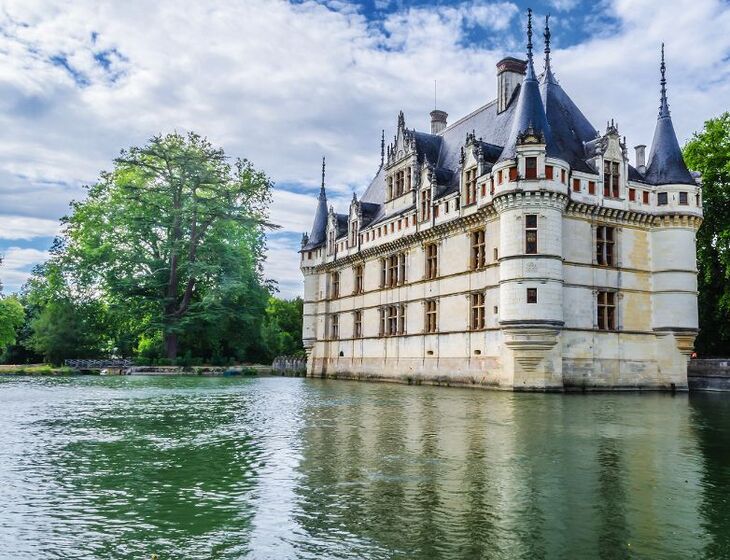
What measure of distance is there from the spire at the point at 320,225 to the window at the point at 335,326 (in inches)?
239

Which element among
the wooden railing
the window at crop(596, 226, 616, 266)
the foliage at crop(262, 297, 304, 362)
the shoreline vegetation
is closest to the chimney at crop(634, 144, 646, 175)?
the window at crop(596, 226, 616, 266)

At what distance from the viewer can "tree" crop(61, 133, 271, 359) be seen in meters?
47.3

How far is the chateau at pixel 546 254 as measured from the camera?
1166 inches

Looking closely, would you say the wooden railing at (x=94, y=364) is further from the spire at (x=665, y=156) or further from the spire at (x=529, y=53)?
the spire at (x=665, y=156)

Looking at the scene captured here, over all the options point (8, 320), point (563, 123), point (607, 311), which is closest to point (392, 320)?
point (607, 311)

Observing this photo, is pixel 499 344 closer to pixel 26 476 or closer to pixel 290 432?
pixel 290 432

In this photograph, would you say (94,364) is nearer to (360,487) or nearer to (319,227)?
(319,227)

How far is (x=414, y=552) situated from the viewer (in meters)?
6.13

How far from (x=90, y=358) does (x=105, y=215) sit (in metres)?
11.2

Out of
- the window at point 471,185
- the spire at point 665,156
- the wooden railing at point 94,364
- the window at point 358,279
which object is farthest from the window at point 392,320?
the wooden railing at point 94,364

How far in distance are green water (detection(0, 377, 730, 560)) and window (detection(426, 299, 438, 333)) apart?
790 inches

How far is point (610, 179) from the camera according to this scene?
106 feet

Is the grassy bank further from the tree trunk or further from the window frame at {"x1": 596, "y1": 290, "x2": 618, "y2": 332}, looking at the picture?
the window frame at {"x1": 596, "y1": 290, "x2": 618, "y2": 332}

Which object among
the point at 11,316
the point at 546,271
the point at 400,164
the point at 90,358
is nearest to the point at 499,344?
the point at 546,271
